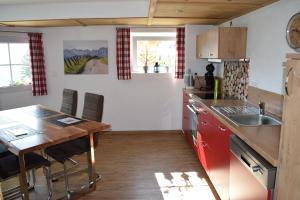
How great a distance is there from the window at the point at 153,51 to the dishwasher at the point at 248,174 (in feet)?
9.99

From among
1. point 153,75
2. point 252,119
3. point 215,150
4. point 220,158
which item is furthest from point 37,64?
point 252,119

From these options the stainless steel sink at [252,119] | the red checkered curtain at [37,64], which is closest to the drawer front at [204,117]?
the stainless steel sink at [252,119]

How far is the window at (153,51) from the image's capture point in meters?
4.95

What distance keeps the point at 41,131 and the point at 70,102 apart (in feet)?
3.55

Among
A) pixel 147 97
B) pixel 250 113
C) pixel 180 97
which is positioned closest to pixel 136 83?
pixel 147 97

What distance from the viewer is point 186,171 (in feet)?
11.3

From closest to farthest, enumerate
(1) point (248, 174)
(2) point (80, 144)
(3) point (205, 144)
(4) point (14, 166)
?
(1) point (248, 174) → (4) point (14, 166) → (2) point (80, 144) → (3) point (205, 144)

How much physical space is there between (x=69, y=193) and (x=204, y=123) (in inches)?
70.6

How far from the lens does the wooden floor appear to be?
9.54 feet

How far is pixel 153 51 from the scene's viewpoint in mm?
5016

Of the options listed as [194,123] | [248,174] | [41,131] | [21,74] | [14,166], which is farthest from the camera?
[21,74]

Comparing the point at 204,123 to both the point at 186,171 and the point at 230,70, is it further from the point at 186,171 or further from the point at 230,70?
the point at 230,70

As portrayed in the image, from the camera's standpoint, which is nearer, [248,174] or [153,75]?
[248,174]

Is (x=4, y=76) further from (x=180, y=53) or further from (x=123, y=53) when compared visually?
(x=180, y=53)
